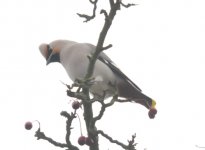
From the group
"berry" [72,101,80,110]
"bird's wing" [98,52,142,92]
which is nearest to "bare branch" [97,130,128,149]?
"berry" [72,101,80,110]

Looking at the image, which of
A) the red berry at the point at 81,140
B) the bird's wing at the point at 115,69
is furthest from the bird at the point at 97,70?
the red berry at the point at 81,140

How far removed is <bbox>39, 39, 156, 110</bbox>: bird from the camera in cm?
459

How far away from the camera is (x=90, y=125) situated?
9.15 feet

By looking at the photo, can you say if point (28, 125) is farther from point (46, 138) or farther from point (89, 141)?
point (89, 141)

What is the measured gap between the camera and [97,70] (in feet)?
15.8

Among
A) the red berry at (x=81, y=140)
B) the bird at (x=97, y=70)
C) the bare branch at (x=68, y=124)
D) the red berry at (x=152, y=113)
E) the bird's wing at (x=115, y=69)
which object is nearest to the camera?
the bare branch at (x=68, y=124)

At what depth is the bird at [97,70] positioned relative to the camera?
4590mm

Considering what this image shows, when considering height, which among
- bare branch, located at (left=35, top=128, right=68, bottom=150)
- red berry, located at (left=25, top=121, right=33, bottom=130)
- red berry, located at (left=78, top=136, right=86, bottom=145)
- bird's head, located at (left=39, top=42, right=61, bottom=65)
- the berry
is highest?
the berry

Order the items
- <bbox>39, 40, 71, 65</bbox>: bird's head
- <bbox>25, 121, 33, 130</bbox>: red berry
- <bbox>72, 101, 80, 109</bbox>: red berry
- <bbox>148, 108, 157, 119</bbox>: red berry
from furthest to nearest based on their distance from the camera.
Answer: <bbox>39, 40, 71, 65</bbox>: bird's head
<bbox>148, 108, 157, 119</bbox>: red berry
<bbox>25, 121, 33, 130</bbox>: red berry
<bbox>72, 101, 80, 109</bbox>: red berry

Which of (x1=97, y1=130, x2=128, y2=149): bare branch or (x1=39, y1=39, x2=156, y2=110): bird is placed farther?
(x1=39, y1=39, x2=156, y2=110): bird

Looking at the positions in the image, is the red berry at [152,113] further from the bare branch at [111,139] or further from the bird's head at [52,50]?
the bird's head at [52,50]

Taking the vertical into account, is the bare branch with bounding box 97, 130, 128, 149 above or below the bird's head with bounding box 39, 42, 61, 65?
above

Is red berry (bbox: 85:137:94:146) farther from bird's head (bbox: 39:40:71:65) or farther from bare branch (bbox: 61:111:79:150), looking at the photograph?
bird's head (bbox: 39:40:71:65)

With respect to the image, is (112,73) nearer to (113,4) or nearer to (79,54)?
(79,54)
